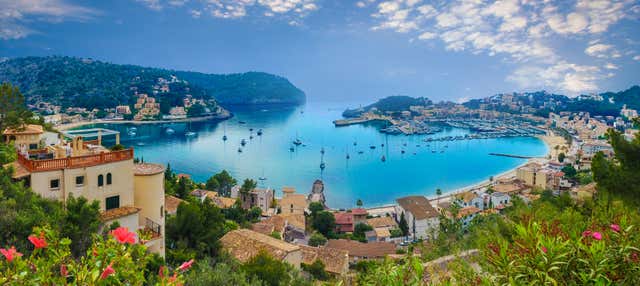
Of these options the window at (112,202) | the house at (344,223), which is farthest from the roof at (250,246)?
the house at (344,223)

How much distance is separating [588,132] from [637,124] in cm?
6848

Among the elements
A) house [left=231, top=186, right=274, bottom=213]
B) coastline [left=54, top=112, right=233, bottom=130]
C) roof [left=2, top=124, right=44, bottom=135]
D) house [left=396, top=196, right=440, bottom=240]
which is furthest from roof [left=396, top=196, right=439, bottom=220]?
coastline [left=54, top=112, right=233, bottom=130]

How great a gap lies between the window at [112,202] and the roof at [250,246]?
293 centimetres

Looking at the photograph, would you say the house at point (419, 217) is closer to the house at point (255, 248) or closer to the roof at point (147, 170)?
the house at point (255, 248)

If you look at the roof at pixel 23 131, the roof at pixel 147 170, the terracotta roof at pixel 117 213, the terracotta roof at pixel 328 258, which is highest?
the roof at pixel 23 131

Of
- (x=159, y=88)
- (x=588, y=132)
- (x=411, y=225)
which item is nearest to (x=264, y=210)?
(x=411, y=225)

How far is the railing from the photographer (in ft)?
21.1

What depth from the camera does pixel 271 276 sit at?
701 cm

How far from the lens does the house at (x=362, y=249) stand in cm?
1425

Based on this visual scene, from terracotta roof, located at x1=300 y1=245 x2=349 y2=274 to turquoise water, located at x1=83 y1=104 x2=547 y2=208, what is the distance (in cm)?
1460

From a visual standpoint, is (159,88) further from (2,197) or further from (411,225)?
(2,197)

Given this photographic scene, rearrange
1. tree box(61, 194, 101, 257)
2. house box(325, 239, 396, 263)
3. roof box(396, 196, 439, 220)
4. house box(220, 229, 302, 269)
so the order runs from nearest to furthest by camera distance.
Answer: tree box(61, 194, 101, 257), house box(220, 229, 302, 269), house box(325, 239, 396, 263), roof box(396, 196, 439, 220)

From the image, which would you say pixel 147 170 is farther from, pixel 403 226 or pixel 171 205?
pixel 403 226

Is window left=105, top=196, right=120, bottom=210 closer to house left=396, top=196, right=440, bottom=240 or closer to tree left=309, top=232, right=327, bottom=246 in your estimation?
tree left=309, top=232, right=327, bottom=246
